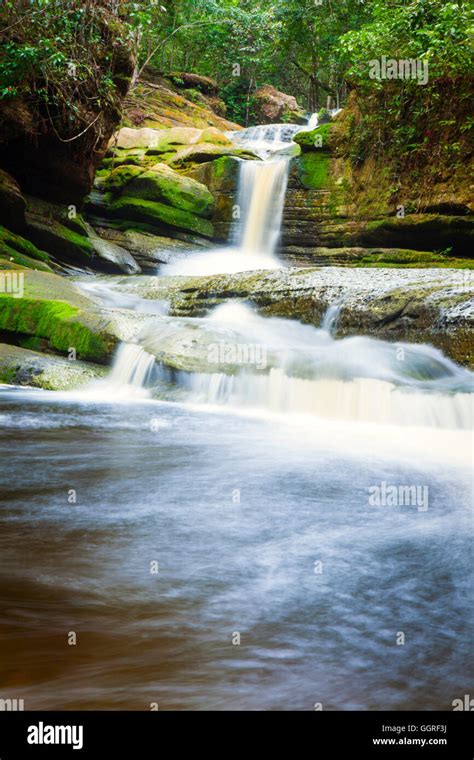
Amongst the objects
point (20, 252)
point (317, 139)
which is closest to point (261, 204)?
point (317, 139)

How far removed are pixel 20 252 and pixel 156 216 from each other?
4.92 meters

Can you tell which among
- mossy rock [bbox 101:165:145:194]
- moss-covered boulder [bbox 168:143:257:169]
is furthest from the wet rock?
moss-covered boulder [bbox 168:143:257:169]

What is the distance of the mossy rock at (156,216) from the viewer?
16984 millimetres

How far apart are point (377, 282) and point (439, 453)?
4.26 m

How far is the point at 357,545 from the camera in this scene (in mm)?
3352

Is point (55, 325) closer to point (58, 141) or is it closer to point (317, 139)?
point (58, 141)

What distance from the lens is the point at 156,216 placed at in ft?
55.7

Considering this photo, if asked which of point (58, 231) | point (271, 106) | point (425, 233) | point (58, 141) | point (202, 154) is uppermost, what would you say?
point (271, 106)

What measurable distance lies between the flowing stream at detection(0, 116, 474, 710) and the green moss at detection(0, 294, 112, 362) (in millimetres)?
1107

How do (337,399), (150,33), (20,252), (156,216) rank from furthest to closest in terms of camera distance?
(156,216) < (150,33) < (20,252) < (337,399)

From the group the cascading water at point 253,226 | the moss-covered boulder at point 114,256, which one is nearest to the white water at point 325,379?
the moss-covered boulder at point 114,256

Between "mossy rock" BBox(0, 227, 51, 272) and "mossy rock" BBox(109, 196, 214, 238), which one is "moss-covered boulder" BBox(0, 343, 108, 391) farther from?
"mossy rock" BBox(109, 196, 214, 238)
